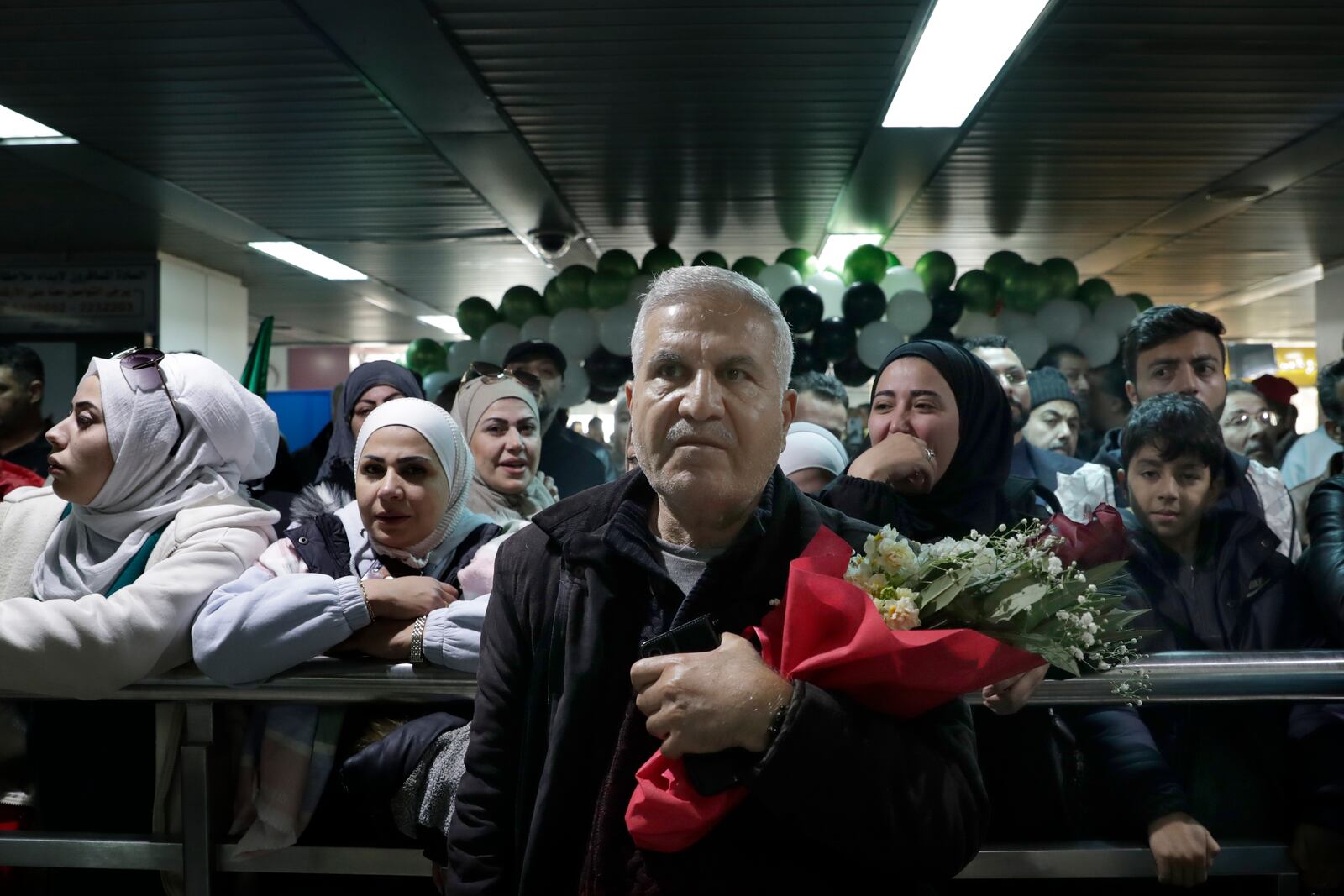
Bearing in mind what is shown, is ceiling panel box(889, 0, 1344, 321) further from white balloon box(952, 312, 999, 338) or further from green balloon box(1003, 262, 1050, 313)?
white balloon box(952, 312, 999, 338)

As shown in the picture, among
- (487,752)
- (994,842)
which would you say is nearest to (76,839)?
(487,752)

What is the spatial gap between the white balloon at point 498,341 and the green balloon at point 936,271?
286 cm

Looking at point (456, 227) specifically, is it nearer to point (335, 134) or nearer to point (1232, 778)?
point (335, 134)

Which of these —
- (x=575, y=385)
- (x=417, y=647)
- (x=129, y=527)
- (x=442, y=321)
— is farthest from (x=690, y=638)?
(x=442, y=321)

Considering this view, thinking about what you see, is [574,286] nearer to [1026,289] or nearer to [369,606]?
[1026,289]

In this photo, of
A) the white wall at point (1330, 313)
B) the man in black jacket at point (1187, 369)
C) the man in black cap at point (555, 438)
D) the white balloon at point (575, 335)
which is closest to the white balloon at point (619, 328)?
the white balloon at point (575, 335)

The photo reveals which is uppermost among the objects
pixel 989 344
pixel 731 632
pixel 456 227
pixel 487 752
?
pixel 456 227

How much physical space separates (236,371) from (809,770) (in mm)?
11432

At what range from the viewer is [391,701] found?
Answer: 211 centimetres

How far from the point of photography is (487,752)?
165 centimetres

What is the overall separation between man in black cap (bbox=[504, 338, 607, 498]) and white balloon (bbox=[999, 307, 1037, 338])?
10.2 ft

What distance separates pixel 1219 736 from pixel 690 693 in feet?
4.33

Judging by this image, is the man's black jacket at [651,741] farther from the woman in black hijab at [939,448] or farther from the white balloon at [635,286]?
the white balloon at [635,286]

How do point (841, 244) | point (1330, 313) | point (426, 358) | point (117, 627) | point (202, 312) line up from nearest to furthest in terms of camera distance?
point (117, 627) < point (426, 358) < point (841, 244) < point (202, 312) < point (1330, 313)
